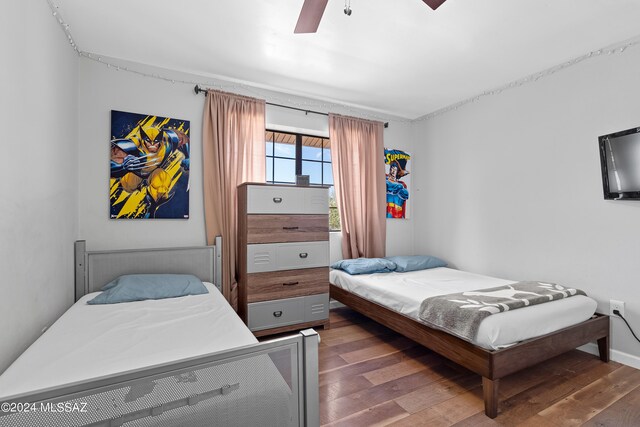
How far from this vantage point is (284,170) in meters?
3.49

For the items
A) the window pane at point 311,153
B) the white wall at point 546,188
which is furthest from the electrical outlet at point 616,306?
the window pane at point 311,153

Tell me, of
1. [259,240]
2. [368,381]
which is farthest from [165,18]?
[368,381]

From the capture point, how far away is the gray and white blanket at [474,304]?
1858mm

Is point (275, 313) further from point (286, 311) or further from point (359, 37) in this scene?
point (359, 37)

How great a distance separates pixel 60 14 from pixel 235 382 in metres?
2.62

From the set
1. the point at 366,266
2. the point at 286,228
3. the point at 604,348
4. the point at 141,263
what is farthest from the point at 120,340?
the point at 604,348

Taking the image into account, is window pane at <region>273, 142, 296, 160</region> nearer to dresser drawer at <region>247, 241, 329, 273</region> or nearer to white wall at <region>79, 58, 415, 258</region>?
white wall at <region>79, 58, 415, 258</region>

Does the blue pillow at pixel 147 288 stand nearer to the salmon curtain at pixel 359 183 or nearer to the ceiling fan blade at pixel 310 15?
the salmon curtain at pixel 359 183

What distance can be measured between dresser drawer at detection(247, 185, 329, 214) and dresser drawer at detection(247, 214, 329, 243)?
6 centimetres

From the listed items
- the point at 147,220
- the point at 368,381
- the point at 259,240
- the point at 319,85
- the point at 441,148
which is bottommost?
the point at 368,381

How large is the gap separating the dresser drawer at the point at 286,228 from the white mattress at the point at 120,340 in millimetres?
769

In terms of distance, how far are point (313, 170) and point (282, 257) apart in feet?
4.20

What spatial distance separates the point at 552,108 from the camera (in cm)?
272

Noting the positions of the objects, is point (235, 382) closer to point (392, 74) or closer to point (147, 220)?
point (147, 220)
